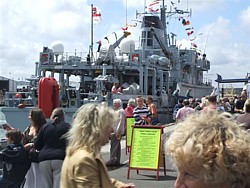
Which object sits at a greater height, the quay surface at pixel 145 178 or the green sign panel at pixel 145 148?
the green sign panel at pixel 145 148

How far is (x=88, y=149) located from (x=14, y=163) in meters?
2.65

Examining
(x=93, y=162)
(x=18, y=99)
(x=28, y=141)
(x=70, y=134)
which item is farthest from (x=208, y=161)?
(x=18, y=99)

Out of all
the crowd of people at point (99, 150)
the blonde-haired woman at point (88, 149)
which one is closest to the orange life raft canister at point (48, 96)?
the crowd of people at point (99, 150)

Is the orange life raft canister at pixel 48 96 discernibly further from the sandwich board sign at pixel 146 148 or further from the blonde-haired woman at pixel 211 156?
the blonde-haired woman at pixel 211 156

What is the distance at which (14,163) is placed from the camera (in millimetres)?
6246

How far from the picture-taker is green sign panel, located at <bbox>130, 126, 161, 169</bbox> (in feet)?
30.2

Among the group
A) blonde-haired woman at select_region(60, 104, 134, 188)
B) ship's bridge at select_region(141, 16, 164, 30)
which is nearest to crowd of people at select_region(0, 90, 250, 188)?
blonde-haired woman at select_region(60, 104, 134, 188)

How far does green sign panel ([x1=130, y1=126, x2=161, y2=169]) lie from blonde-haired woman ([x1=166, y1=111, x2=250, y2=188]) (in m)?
→ 7.17

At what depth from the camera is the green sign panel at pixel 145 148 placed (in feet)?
30.2

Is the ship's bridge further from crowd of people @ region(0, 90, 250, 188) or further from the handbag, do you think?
the handbag

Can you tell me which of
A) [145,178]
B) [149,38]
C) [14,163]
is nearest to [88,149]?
[14,163]

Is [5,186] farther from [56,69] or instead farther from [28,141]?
[56,69]

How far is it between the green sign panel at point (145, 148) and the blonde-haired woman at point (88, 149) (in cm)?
506

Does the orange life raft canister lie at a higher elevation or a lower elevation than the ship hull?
lower
